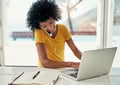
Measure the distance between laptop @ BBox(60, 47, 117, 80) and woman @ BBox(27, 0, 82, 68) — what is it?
47 cm

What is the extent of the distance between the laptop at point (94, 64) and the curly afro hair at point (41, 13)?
699 millimetres

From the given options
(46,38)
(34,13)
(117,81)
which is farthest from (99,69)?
(34,13)

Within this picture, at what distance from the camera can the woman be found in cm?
194

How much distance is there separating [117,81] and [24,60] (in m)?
3.23

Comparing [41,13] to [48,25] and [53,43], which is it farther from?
[53,43]

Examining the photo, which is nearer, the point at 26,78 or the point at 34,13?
the point at 26,78

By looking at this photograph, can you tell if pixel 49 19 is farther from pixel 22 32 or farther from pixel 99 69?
pixel 22 32

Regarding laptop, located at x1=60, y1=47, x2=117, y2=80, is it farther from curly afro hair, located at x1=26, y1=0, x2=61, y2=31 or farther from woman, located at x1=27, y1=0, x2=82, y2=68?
curly afro hair, located at x1=26, y1=0, x2=61, y2=31

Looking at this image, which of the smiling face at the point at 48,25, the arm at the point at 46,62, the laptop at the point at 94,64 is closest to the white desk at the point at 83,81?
the laptop at the point at 94,64

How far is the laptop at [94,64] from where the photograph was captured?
1309 mm

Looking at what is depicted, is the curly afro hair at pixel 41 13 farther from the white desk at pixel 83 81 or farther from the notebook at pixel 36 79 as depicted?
the notebook at pixel 36 79

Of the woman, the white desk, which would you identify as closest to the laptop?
the white desk

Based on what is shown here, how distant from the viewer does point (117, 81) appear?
55.5 inches

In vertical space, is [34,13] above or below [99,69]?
above
